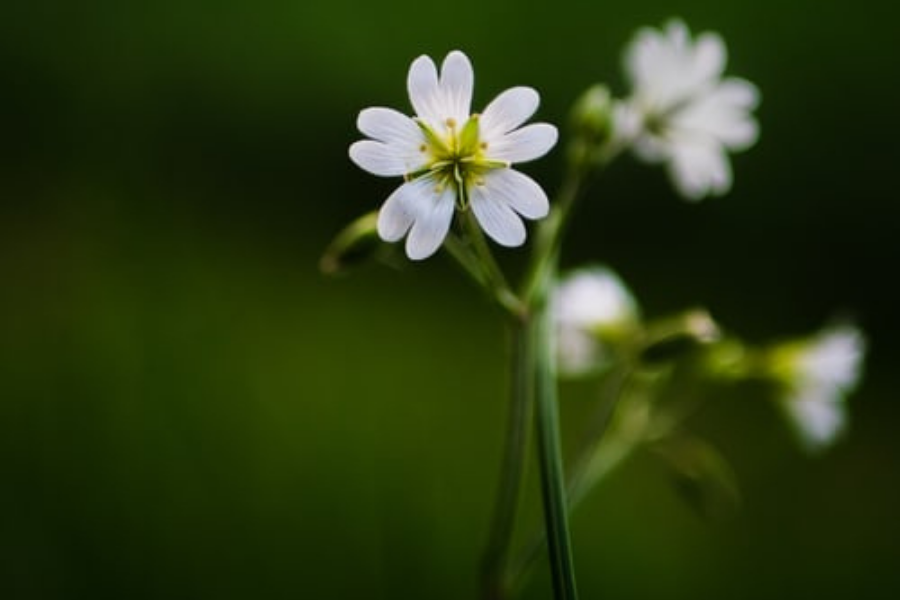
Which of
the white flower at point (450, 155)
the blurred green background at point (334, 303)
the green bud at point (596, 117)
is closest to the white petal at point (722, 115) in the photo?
the green bud at point (596, 117)

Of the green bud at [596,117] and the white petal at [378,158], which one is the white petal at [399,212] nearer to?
→ the white petal at [378,158]

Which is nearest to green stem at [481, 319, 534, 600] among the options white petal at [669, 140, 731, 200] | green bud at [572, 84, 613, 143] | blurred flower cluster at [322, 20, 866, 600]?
blurred flower cluster at [322, 20, 866, 600]

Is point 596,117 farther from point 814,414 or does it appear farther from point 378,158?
point 814,414

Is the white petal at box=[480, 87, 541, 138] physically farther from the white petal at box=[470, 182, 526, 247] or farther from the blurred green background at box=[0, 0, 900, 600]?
the blurred green background at box=[0, 0, 900, 600]

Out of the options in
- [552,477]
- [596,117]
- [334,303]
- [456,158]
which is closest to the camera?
[552,477]

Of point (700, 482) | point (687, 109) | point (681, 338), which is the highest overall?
point (687, 109)

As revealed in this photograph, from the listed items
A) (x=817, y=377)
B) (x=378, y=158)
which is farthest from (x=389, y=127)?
(x=817, y=377)
